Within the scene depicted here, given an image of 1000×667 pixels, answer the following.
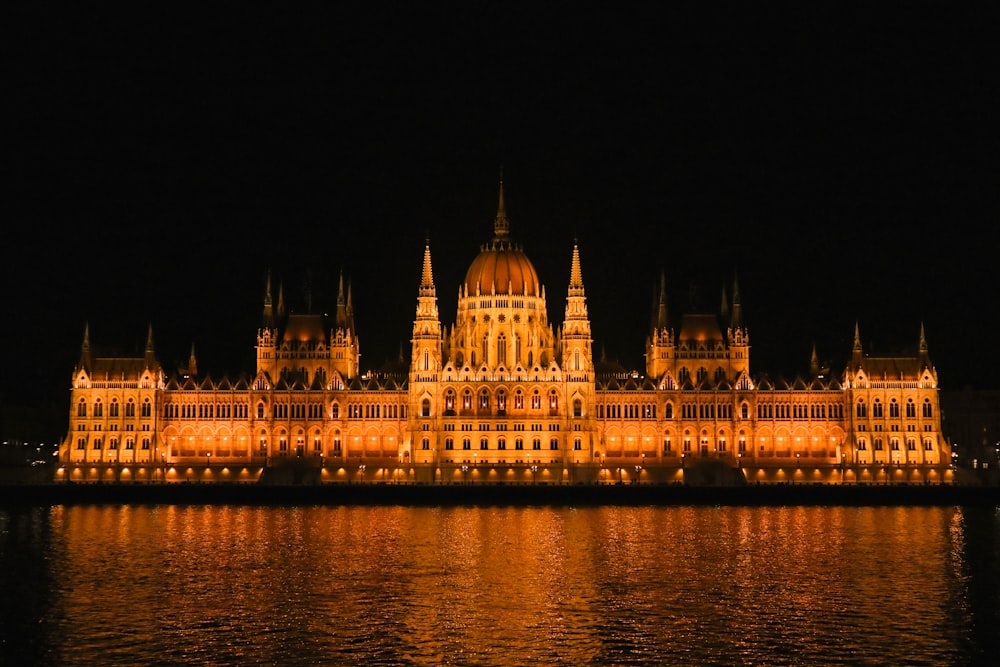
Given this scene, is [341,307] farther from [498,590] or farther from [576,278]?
[498,590]

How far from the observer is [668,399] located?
141250 mm

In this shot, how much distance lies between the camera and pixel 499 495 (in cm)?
12356

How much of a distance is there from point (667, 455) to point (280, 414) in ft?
112

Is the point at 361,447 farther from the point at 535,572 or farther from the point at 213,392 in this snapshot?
the point at 535,572

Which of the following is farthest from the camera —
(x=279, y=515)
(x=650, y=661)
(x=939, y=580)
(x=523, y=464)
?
(x=523, y=464)

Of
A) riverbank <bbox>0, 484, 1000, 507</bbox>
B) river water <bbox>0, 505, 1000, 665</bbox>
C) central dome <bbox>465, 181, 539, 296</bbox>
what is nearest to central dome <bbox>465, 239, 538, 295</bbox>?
central dome <bbox>465, 181, 539, 296</bbox>

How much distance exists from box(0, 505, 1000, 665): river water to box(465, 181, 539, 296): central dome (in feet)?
133

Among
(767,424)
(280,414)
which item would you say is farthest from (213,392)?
(767,424)

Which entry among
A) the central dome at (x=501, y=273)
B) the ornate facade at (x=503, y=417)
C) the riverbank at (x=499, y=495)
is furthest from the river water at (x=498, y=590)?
the central dome at (x=501, y=273)

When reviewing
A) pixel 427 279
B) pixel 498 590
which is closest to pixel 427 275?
pixel 427 279

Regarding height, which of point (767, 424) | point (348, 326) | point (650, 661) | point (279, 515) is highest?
point (348, 326)

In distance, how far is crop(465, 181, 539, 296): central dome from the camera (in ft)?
474

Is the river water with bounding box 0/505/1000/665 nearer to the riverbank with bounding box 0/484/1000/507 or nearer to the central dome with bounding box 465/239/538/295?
the riverbank with bounding box 0/484/1000/507

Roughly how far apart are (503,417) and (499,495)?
1456 centimetres
